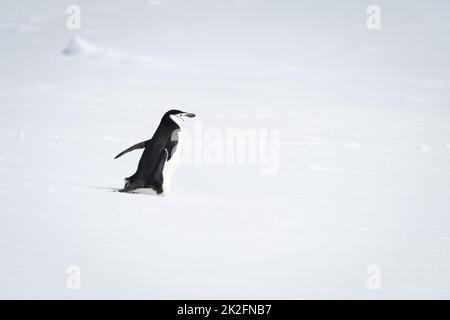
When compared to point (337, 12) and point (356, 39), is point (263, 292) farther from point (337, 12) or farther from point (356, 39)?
point (337, 12)

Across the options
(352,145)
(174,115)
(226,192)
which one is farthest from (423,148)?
(174,115)

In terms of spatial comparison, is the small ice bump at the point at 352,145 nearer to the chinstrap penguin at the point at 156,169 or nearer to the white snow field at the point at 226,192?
the white snow field at the point at 226,192

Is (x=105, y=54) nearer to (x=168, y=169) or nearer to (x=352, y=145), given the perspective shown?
(x=352, y=145)

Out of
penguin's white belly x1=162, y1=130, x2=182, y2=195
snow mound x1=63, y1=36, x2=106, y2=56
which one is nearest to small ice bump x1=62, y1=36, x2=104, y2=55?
snow mound x1=63, y1=36, x2=106, y2=56

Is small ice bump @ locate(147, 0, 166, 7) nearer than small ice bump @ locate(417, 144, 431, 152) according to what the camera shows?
No

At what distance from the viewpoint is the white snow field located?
3.59 m

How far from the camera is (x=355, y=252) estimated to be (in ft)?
13.7

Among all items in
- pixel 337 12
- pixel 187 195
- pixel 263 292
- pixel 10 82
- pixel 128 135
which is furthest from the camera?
pixel 337 12

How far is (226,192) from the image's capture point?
5836mm

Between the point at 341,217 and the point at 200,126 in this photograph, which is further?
the point at 200,126

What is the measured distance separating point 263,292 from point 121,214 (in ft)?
5.04

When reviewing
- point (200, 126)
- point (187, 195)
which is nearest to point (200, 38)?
point (200, 126)

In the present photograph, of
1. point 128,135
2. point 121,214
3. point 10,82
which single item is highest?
point 10,82

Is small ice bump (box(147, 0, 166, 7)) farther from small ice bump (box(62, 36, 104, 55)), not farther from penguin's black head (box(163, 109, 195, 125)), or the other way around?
penguin's black head (box(163, 109, 195, 125))
